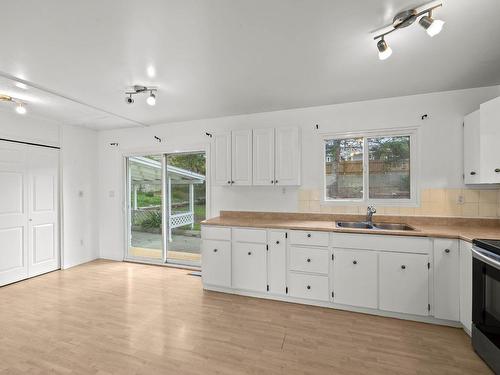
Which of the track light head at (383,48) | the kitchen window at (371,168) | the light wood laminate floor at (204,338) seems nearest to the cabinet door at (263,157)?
the kitchen window at (371,168)

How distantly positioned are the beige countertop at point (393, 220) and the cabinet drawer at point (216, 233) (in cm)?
7

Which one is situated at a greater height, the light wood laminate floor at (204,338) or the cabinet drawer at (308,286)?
the cabinet drawer at (308,286)

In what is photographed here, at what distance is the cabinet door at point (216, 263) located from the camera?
3320 millimetres

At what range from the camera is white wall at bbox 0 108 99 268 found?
4.11 m

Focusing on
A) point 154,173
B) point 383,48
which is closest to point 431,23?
point 383,48

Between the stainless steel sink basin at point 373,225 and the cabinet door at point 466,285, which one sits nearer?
the cabinet door at point 466,285

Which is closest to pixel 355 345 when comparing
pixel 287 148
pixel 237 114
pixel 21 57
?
pixel 287 148

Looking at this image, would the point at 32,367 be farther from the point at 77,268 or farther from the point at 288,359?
the point at 77,268

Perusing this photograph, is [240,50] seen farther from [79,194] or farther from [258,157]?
[79,194]

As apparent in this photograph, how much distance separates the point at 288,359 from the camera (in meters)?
2.05

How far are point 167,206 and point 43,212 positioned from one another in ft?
Answer: 6.34

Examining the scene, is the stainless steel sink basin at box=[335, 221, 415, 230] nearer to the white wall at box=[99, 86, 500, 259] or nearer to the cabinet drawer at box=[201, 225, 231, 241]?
the white wall at box=[99, 86, 500, 259]

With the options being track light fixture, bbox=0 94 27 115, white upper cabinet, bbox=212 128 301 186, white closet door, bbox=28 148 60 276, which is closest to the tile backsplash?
white upper cabinet, bbox=212 128 301 186

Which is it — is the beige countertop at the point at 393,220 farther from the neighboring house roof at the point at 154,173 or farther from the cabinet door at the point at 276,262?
the neighboring house roof at the point at 154,173
